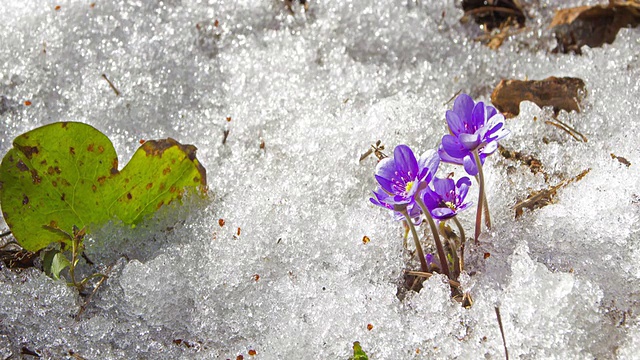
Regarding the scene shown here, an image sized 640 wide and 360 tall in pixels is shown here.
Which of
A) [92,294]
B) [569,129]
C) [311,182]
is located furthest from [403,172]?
[92,294]

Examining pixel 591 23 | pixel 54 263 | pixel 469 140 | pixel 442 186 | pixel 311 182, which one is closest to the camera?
pixel 469 140

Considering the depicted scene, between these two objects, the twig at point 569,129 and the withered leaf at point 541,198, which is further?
the twig at point 569,129

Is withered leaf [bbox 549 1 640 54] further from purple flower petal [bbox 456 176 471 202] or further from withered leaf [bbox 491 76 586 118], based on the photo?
purple flower petal [bbox 456 176 471 202]

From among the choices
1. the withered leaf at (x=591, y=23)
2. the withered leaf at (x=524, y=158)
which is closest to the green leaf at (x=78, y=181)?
the withered leaf at (x=524, y=158)

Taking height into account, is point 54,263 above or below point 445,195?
below

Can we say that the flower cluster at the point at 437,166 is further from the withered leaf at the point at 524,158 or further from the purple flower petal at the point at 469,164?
the withered leaf at the point at 524,158

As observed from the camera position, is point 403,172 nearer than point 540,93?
Yes

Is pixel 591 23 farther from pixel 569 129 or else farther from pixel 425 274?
pixel 425 274
